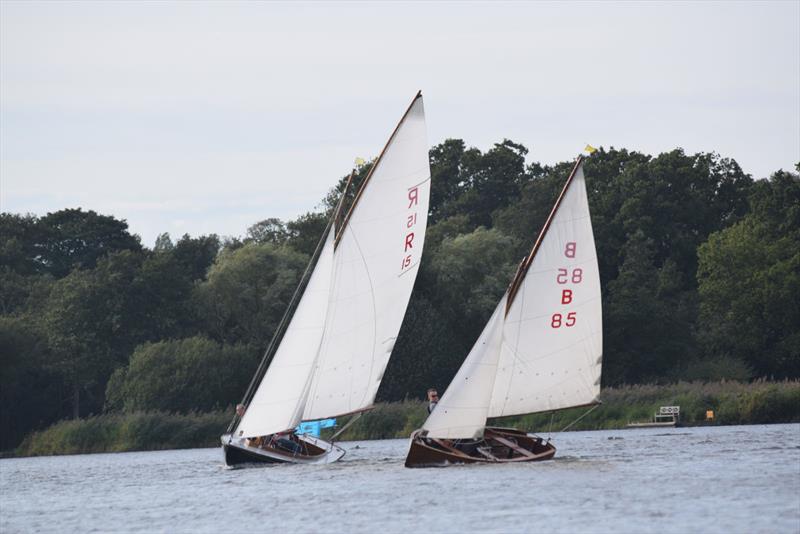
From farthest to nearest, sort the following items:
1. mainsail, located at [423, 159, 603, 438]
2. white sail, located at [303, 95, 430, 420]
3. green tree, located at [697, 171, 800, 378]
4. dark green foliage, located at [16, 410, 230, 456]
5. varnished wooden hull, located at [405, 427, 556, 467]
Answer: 1. green tree, located at [697, 171, 800, 378]
2. dark green foliage, located at [16, 410, 230, 456]
3. white sail, located at [303, 95, 430, 420]
4. mainsail, located at [423, 159, 603, 438]
5. varnished wooden hull, located at [405, 427, 556, 467]

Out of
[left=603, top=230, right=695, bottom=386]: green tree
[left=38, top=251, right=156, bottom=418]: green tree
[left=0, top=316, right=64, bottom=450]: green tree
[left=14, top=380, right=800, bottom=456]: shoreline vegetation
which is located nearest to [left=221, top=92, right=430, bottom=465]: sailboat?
[left=14, top=380, right=800, bottom=456]: shoreline vegetation

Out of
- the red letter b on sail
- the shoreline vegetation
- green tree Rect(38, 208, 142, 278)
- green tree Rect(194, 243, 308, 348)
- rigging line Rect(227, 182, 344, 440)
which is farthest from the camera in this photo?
green tree Rect(38, 208, 142, 278)

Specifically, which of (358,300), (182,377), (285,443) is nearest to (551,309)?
(358,300)

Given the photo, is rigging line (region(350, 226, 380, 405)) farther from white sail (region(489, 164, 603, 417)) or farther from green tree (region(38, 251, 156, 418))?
green tree (region(38, 251, 156, 418))

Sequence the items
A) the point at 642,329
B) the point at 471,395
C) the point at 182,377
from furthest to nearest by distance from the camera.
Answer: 1. the point at 642,329
2. the point at 182,377
3. the point at 471,395

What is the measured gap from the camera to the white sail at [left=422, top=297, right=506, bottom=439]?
54531 mm

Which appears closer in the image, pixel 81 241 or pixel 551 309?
pixel 551 309

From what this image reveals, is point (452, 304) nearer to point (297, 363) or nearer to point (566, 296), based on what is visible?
point (297, 363)

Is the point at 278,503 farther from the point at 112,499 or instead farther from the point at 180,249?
the point at 180,249

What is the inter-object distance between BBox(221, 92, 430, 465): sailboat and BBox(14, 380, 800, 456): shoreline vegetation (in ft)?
70.8

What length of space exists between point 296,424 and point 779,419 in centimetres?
2984

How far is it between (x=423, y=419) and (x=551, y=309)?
30282 mm

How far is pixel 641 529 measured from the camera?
1513 inches

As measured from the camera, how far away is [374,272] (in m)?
59.2
